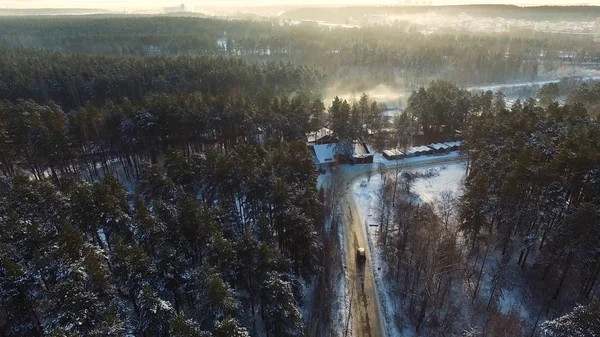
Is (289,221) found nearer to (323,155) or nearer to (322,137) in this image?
(323,155)

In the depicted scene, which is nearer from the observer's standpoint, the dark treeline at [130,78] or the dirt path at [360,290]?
the dirt path at [360,290]

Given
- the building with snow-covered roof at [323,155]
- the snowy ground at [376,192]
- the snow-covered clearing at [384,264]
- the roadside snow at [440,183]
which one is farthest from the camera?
the building with snow-covered roof at [323,155]

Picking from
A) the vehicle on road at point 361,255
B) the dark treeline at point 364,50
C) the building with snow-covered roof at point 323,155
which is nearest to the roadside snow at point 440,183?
the building with snow-covered roof at point 323,155

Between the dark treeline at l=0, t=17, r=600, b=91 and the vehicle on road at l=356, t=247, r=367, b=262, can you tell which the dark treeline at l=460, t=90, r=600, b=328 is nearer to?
the vehicle on road at l=356, t=247, r=367, b=262

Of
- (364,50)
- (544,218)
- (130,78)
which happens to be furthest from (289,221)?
(364,50)

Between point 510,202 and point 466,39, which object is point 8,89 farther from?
point 466,39

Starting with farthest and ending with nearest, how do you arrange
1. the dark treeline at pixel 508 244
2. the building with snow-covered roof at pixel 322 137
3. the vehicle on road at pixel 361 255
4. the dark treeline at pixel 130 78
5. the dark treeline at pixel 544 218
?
1. the dark treeline at pixel 130 78
2. the building with snow-covered roof at pixel 322 137
3. the vehicle on road at pixel 361 255
4. the dark treeline at pixel 508 244
5. the dark treeline at pixel 544 218

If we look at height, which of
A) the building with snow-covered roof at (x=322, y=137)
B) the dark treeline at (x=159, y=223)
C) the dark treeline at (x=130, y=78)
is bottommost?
the building with snow-covered roof at (x=322, y=137)

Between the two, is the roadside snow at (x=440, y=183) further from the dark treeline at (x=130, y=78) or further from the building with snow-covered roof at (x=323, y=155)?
the dark treeline at (x=130, y=78)
